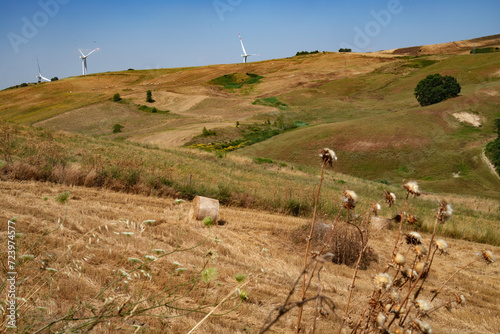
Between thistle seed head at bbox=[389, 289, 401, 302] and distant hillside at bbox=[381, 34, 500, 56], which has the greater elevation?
distant hillside at bbox=[381, 34, 500, 56]

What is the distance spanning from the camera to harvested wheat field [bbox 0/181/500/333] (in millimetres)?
3186

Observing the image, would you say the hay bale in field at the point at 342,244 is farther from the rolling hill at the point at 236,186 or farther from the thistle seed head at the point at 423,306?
the thistle seed head at the point at 423,306

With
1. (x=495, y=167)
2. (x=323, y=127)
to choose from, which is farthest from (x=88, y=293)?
(x=323, y=127)

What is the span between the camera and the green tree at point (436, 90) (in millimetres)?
73562

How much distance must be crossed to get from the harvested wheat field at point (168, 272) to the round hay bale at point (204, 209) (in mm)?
309

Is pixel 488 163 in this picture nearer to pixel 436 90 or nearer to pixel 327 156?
Result: pixel 436 90

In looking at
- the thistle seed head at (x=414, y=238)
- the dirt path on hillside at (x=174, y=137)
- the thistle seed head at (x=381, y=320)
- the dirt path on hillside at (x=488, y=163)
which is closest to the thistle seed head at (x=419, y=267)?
the thistle seed head at (x=414, y=238)

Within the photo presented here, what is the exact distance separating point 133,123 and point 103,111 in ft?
37.8

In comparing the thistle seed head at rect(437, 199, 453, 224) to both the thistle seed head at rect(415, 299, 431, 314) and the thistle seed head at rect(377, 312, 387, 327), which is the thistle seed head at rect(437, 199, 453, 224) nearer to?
the thistle seed head at rect(415, 299, 431, 314)

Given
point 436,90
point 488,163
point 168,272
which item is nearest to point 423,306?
point 168,272

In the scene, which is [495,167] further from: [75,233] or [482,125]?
[75,233]

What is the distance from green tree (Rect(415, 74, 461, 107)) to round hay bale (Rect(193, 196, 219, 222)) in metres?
73.3

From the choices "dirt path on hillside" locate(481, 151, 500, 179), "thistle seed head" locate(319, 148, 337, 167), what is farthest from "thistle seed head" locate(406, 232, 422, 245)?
"dirt path on hillside" locate(481, 151, 500, 179)

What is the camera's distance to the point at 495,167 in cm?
4528
